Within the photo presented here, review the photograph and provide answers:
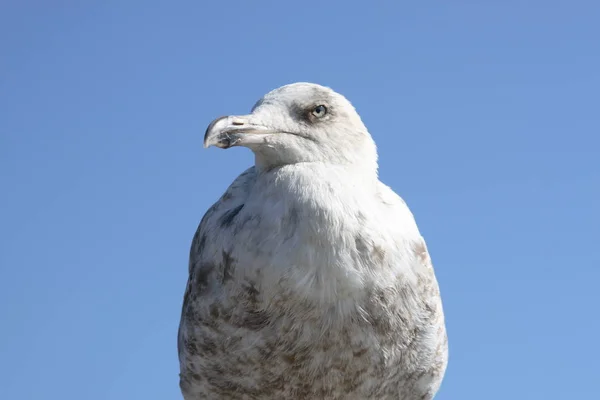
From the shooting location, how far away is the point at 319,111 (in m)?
6.61

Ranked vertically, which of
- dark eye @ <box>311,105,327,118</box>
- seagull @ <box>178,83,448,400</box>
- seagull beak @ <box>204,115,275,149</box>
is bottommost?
seagull @ <box>178,83,448,400</box>

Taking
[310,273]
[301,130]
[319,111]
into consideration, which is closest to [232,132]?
[301,130]

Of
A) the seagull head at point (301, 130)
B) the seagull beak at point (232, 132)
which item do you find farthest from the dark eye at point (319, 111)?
the seagull beak at point (232, 132)

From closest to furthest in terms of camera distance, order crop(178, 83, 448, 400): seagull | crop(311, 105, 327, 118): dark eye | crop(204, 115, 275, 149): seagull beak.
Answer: crop(204, 115, 275, 149): seagull beak < crop(178, 83, 448, 400): seagull < crop(311, 105, 327, 118): dark eye

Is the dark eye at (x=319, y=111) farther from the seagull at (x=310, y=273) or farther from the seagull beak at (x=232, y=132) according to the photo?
the seagull beak at (x=232, y=132)

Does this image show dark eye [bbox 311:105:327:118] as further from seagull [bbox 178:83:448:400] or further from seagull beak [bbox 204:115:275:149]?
seagull beak [bbox 204:115:275:149]

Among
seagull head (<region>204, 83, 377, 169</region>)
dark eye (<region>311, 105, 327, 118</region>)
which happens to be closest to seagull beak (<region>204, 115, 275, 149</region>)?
seagull head (<region>204, 83, 377, 169</region>)

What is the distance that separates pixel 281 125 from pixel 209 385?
206 cm

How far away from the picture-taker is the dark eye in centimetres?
659

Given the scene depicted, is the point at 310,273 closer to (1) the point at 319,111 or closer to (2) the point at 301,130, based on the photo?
(2) the point at 301,130

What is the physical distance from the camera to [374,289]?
6328 millimetres

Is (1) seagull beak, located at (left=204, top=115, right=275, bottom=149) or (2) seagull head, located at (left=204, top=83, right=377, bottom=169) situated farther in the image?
(2) seagull head, located at (left=204, top=83, right=377, bottom=169)

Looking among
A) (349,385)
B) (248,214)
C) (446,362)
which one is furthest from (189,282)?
(446,362)

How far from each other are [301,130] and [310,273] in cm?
104
